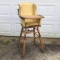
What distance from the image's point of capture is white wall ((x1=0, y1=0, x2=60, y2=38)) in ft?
13.1

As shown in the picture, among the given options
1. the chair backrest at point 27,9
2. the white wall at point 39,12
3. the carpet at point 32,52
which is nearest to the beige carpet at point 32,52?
the carpet at point 32,52

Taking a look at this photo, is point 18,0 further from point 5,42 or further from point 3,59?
point 3,59

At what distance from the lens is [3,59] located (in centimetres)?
292

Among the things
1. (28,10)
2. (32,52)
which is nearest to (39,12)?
(28,10)

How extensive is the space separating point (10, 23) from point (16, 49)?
39.1 inches

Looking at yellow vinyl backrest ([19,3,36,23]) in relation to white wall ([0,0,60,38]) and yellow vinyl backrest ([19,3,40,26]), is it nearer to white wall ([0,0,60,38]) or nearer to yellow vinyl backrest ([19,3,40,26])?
yellow vinyl backrest ([19,3,40,26])

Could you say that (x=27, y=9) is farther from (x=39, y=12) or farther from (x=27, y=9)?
(x=39, y=12)

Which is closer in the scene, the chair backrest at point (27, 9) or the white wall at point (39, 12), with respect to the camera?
the chair backrest at point (27, 9)

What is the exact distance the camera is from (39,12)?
4023 mm

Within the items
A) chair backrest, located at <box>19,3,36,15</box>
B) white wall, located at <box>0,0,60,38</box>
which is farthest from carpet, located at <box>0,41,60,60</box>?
chair backrest, located at <box>19,3,36,15</box>

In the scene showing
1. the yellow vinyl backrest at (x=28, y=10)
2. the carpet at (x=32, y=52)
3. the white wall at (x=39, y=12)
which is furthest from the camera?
the white wall at (x=39, y=12)

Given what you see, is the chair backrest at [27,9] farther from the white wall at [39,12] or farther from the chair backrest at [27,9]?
the white wall at [39,12]

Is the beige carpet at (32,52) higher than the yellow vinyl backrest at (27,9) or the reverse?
the reverse

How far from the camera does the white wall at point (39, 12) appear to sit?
399cm
